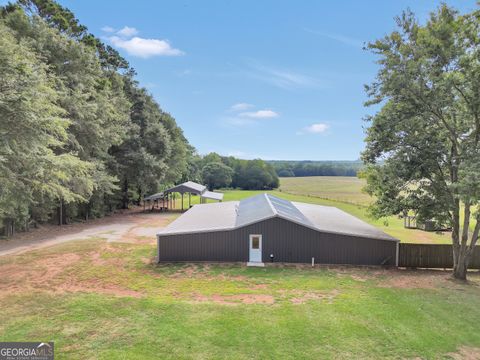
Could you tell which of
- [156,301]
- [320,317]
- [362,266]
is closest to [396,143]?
[362,266]

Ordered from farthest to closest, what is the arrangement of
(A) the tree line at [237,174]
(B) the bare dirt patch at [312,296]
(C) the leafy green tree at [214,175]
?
(A) the tree line at [237,174] → (C) the leafy green tree at [214,175] → (B) the bare dirt patch at [312,296]

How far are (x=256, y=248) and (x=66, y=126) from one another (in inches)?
423

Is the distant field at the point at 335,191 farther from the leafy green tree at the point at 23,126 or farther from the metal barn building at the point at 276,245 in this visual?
the leafy green tree at the point at 23,126

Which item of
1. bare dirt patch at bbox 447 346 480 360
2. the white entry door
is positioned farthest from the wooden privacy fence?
bare dirt patch at bbox 447 346 480 360

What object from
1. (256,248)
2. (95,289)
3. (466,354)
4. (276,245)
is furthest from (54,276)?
(466,354)

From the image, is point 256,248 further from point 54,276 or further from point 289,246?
point 54,276

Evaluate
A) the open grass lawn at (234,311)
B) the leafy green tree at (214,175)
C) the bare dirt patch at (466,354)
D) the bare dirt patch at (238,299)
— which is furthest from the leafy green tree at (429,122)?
the leafy green tree at (214,175)

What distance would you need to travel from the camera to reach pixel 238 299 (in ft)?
35.8

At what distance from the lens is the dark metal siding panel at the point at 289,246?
15941mm

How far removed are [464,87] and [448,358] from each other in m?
10.6

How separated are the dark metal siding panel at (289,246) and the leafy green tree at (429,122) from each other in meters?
2.24

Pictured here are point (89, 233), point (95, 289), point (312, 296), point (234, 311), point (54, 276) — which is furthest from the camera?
point (89, 233)

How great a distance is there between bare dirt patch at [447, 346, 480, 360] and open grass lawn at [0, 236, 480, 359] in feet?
0.21

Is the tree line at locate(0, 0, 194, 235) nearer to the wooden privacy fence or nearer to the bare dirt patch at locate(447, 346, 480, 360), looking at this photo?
the bare dirt patch at locate(447, 346, 480, 360)
